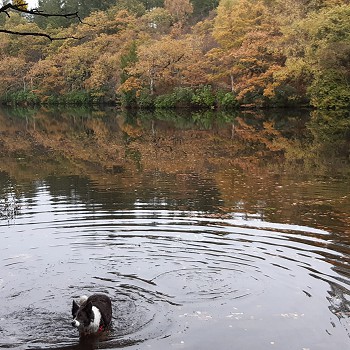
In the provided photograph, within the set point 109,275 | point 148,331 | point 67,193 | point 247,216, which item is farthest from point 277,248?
point 67,193

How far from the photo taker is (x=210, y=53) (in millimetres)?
46875

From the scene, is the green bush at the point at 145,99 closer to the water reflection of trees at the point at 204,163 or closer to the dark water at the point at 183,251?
the water reflection of trees at the point at 204,163

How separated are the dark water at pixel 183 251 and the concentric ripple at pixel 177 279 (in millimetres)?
24

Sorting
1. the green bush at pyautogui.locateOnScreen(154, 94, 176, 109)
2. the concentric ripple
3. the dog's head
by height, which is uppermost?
the green bush at pyautogui.locateOnScreen(154, 94, 176, 109)

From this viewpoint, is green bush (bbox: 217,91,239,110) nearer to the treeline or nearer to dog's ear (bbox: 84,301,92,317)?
the treeline

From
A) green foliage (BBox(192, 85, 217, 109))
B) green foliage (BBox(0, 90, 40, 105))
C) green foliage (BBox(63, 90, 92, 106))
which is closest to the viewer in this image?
green foliage (BBox(192, 85, 217, 109))

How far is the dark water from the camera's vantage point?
6.50 m

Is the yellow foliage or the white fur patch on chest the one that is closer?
the yellow foliage

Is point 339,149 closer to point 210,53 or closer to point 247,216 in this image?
point 247,216

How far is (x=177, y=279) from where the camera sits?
8148 millimetres

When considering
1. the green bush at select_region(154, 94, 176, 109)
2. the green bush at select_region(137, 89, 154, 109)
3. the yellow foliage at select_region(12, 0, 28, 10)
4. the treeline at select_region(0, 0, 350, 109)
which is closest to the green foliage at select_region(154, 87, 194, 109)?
the green bush at select_region(154, 94, 176, 109)

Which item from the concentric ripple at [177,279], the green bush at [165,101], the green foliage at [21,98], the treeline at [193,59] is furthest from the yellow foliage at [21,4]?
the green foliage at [21,98]

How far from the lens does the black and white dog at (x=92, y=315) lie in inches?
238

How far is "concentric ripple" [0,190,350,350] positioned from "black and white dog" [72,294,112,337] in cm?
17
